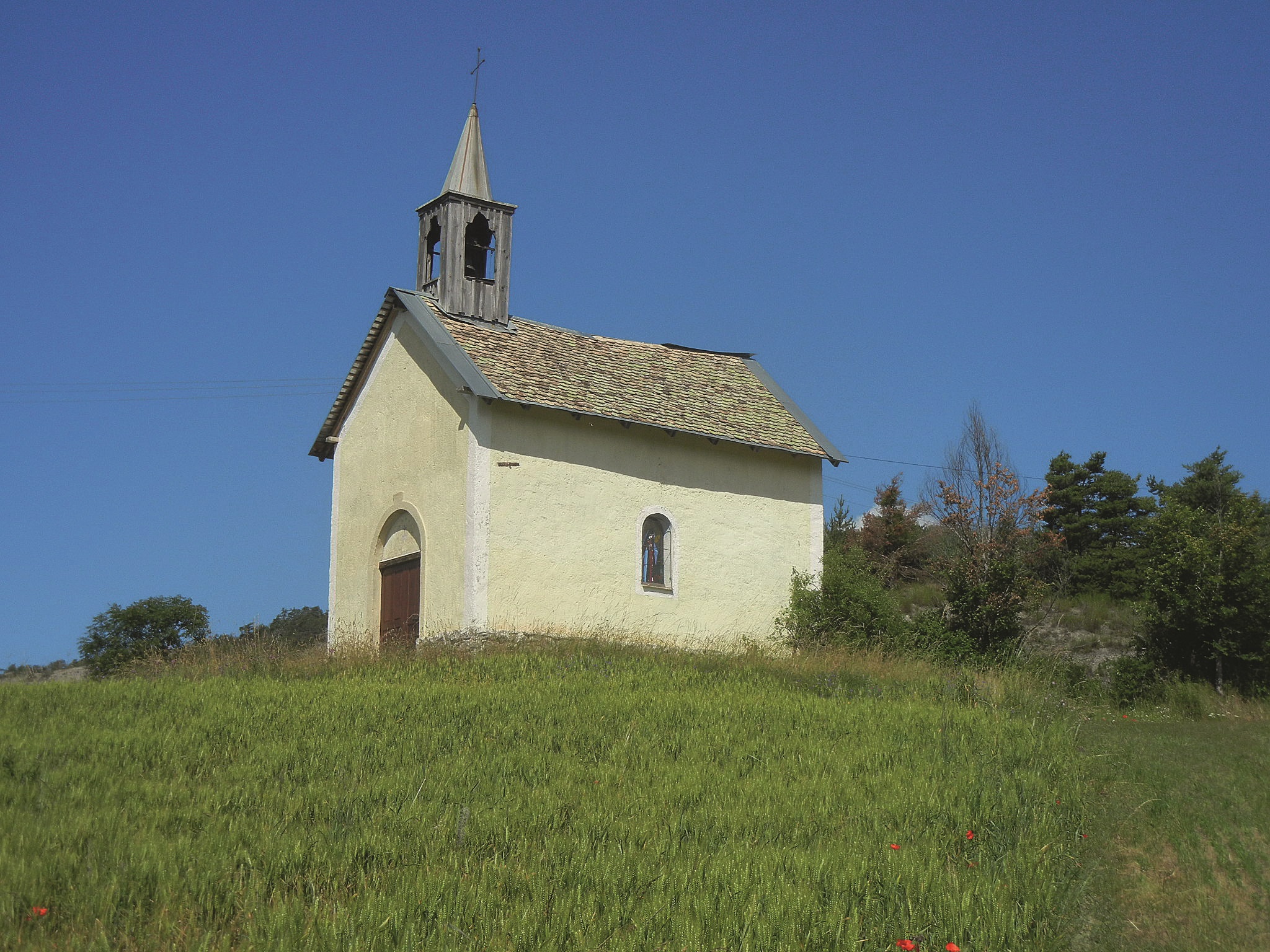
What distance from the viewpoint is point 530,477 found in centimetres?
1998

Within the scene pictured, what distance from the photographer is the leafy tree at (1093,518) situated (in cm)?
3631

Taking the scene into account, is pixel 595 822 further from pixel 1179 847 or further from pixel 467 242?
pixel 467 242

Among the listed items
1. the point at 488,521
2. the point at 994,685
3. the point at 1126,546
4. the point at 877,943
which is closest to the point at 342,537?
the point at 488,521

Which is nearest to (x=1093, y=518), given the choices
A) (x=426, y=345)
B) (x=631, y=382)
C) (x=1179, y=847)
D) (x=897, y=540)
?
(x=897, y=540)

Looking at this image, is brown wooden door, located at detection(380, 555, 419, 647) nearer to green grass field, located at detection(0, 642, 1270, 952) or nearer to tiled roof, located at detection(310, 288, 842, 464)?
tiled roof, located at detection(310, 288, 842, 464)

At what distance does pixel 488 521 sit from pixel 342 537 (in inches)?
203

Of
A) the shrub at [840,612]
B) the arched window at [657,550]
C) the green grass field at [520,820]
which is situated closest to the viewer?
the green grass field at [520,820]

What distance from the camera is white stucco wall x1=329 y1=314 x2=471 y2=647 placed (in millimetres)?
19750

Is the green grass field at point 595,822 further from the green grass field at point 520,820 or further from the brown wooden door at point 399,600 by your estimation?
the brown wooden door at point 399,600

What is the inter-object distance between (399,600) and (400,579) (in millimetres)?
397

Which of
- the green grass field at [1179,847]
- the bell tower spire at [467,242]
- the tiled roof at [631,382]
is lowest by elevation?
the green grass field at [1179,847]

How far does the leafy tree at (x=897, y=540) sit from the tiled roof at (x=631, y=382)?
16334mm

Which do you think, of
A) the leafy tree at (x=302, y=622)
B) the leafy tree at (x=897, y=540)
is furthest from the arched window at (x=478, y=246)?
the leafy tree at (x=897, y=540)

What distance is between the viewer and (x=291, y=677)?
47.3ft
